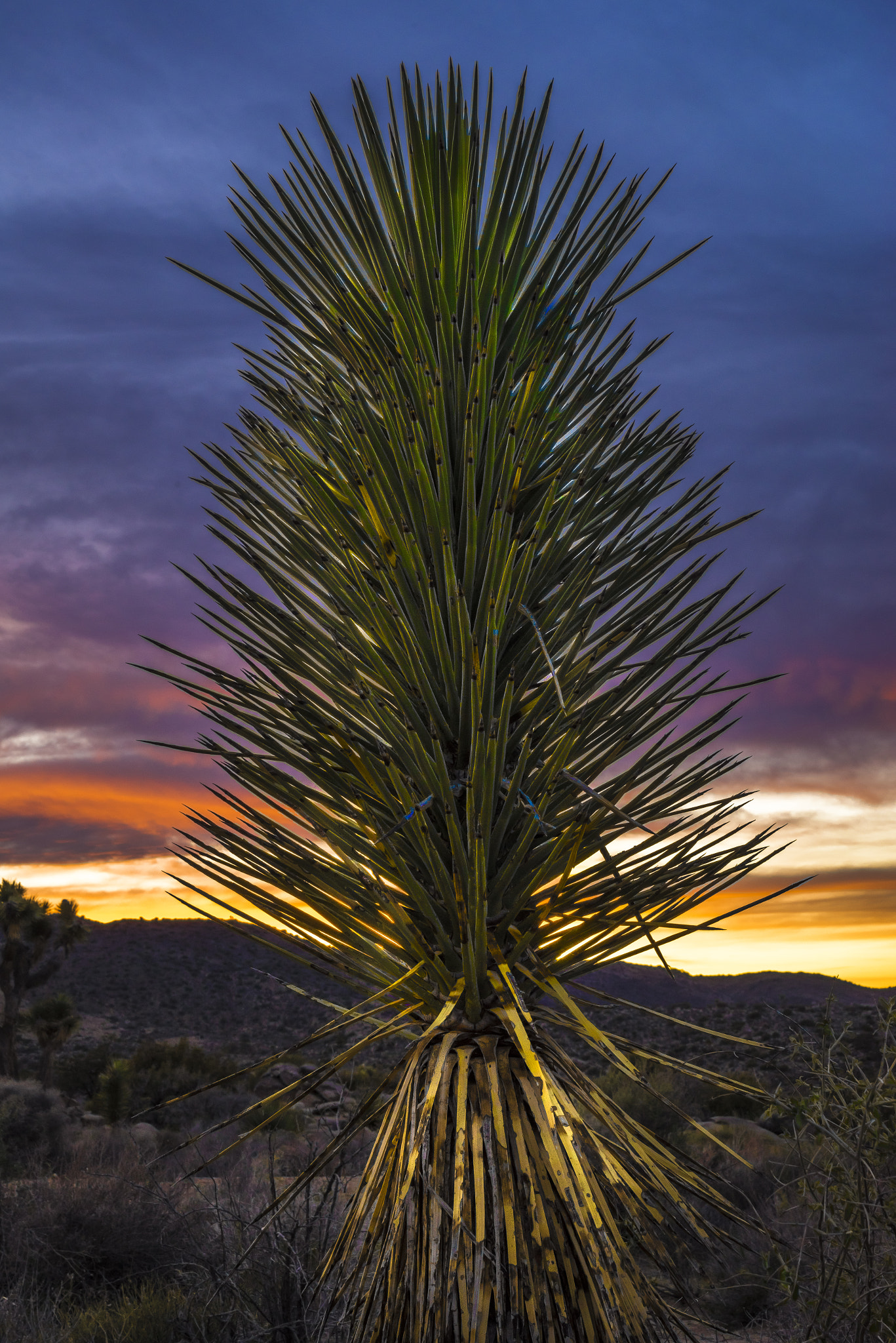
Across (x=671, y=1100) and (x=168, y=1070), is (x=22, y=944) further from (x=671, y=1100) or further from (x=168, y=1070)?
(x=671, y=1100)

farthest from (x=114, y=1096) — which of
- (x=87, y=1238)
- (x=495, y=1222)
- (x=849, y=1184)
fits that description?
(x=495, y=1222)

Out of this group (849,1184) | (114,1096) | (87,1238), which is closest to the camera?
(849,1184)

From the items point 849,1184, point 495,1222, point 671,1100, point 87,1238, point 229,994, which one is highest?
point 495,1222

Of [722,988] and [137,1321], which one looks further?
[722,988]

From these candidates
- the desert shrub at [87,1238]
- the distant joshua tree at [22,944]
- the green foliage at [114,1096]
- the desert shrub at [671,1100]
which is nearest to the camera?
the desert shrub at [87,1238]

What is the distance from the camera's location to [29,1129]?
40.8 feet

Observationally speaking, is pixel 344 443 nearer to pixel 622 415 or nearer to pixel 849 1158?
pixel 622 415

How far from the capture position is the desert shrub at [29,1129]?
10266mm

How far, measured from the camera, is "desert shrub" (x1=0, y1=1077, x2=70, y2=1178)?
1027cm

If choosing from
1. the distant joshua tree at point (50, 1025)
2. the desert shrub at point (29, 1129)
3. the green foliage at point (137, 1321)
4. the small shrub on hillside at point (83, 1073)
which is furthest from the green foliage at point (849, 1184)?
the distant joshua tree at point (50, 1025)

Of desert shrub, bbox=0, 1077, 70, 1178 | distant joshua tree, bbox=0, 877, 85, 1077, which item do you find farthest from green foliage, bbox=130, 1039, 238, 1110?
distant joshua tree, bbox=0, 877, 85, 1077

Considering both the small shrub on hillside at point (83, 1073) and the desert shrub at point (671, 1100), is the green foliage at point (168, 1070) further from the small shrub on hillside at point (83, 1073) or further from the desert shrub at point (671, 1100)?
the desert shrub at point (671, 1100)

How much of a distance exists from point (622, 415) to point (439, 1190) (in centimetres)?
206

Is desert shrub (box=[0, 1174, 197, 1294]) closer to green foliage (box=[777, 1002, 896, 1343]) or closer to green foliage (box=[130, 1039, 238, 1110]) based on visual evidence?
green foliage (box=[777, 1002, 896, 1343])
